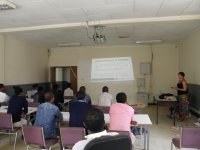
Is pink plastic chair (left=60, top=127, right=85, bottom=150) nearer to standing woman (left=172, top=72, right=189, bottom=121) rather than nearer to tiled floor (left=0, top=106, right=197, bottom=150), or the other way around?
tiled floor (left=0, top=106, right=197, bottom=150)

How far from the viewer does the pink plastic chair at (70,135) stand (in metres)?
2.76

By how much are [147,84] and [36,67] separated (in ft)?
16.9

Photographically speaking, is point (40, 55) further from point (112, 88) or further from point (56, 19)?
point (56, 19)

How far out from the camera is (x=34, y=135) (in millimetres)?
2943

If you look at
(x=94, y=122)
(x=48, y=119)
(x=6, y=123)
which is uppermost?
(x=94, y=122)

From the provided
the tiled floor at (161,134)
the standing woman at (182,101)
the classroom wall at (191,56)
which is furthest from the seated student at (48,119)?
the classroom wall at (191,56)

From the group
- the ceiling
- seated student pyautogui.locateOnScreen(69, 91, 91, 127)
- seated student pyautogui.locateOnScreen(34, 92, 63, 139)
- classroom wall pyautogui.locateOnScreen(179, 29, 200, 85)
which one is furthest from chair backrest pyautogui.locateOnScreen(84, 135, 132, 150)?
classroom wall pyautogui.locateOnScreen(179, 29, 200, 85)

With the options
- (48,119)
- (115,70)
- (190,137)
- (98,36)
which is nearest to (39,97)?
(48,119)

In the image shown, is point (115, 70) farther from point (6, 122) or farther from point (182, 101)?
point (6, 122)

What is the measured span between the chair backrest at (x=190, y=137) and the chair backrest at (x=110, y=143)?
4.97 feet

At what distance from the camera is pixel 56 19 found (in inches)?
217

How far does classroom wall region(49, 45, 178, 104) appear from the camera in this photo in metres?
10.0

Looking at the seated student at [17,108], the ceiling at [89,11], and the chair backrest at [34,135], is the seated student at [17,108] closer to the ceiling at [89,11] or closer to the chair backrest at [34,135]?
the chair backrest at [34,135]

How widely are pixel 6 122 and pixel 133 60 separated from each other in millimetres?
7367
